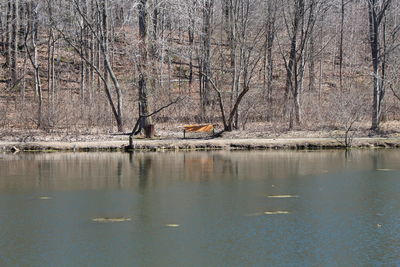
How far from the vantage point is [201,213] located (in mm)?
13750

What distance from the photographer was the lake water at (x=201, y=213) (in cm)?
1063

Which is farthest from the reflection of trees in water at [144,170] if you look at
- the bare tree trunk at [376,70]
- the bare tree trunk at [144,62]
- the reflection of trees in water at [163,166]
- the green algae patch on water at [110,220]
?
the bare tree trunk at [376,70]

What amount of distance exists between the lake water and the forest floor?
11.9ft

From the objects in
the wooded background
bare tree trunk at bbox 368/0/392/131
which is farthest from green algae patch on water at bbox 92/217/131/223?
bare tree trunk at bbox 368/0/392/131

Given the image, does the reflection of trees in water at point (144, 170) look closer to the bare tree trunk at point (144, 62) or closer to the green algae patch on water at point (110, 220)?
the green algae patch on water at point (110, 220)

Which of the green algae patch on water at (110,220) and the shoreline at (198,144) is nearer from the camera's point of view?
the green algae patch on water at (110,220)

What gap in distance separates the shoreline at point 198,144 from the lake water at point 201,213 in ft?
11.4

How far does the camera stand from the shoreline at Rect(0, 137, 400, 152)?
26.5 m

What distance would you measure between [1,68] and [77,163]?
82.2 feet

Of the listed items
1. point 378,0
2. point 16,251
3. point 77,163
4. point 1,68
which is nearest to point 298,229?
point 16,251

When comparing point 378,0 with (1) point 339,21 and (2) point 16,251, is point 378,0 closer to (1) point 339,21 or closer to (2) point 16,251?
(1) point 339,21

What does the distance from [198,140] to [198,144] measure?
1.73ft

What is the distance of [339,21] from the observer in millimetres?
53000

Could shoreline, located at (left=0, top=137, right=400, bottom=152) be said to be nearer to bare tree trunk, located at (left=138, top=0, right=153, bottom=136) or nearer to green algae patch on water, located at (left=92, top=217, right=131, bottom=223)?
bare tree trunk, located at (left=138, top=0, right=153, bottom=136)
